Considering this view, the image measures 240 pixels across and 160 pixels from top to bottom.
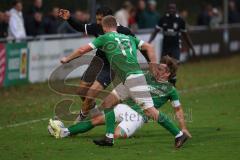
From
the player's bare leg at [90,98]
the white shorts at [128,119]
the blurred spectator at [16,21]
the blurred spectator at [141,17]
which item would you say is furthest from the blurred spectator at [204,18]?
the white shorts at [128,119]

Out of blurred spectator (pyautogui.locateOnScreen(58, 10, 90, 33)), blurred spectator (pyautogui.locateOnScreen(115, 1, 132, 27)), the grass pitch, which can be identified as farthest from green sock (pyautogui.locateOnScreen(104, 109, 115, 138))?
blurred spectator (pyautogui.locateOnScreen(115, 1, 132, 27))

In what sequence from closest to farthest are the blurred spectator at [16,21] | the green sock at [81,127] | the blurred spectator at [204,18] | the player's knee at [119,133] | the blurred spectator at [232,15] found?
1. the player's knee at [119,133]
2. the green sock at [81,127]
3. the blurred spectator at [16,21]
4. the blurred spectator at [204,18]
5. the blurred spectator at [232,15]

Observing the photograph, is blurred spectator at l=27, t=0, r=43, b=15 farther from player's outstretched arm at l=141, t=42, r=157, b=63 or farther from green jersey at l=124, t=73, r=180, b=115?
player's outstretched arm at l=141, t=42, r=157, b=63

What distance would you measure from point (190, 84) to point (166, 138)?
365 inches

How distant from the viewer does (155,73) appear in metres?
12.3

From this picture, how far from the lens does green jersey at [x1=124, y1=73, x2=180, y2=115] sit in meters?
12.2

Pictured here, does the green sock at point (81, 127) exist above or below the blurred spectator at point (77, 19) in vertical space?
above

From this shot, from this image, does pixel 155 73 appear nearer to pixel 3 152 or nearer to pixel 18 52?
pixel 3 152

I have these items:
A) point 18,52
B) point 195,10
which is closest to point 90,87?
point 18,52

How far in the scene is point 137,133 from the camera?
43.5 ft

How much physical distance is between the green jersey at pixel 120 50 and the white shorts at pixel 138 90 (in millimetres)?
88

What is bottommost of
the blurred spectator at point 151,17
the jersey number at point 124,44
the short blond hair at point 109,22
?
the blurred spectator at point 151,17

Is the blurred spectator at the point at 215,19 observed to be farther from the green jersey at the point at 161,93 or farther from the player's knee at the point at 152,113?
the player's knee at the point at 152,113

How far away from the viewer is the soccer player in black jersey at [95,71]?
43.1 ft
